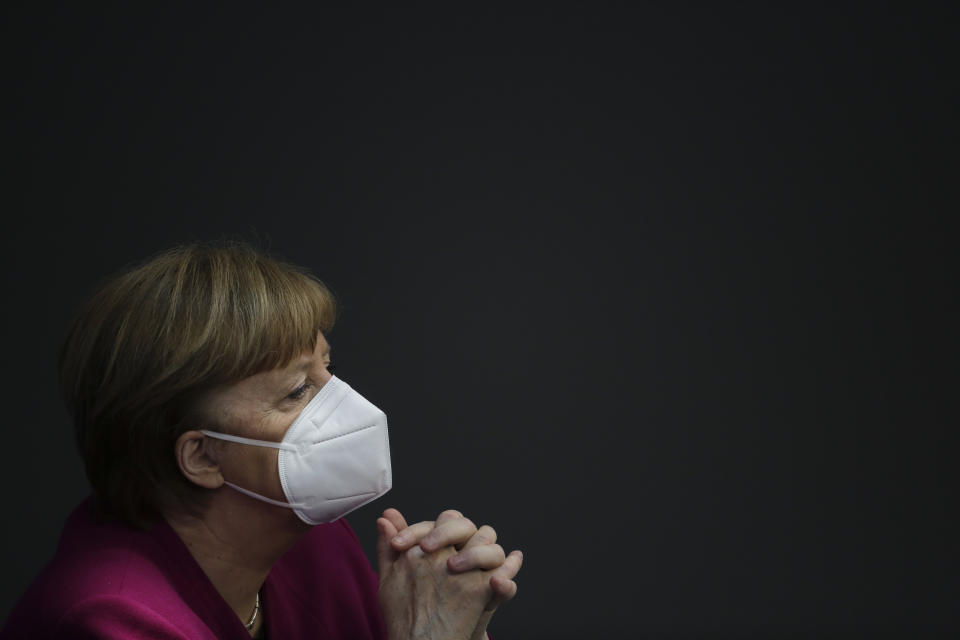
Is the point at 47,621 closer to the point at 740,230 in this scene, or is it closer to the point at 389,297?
the point at 389,297

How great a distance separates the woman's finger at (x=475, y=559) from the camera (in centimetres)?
168

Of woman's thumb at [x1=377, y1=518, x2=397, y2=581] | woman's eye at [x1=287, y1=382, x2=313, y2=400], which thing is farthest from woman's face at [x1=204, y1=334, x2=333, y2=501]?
woman's thumb at [x1=377, y1=518, x2=397, y2=581]

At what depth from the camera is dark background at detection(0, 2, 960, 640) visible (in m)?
3.42

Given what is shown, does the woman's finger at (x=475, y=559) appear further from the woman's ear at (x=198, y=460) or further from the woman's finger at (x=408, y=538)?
the woman's ear at (x=198, y=460)

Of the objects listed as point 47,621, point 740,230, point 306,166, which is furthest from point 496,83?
point 47,621

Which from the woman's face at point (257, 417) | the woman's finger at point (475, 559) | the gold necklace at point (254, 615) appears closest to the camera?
the woman's face at point (257, 417)

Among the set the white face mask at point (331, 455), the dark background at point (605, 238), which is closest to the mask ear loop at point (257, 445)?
the white face mask at point (331, 455)

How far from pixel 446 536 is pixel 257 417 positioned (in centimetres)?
38

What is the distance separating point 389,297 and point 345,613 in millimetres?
1661

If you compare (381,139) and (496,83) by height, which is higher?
(496,83)

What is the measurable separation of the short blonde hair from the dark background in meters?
1.82

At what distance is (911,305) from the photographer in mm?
3611

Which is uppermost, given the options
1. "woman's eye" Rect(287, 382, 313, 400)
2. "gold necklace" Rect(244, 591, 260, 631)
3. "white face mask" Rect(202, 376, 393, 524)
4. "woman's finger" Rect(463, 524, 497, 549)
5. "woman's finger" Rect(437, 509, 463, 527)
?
"woman's eye" Rect(287, 382, 313, 400)

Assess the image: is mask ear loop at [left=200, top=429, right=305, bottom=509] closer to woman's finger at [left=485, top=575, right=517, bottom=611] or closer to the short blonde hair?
the short blonde hair
